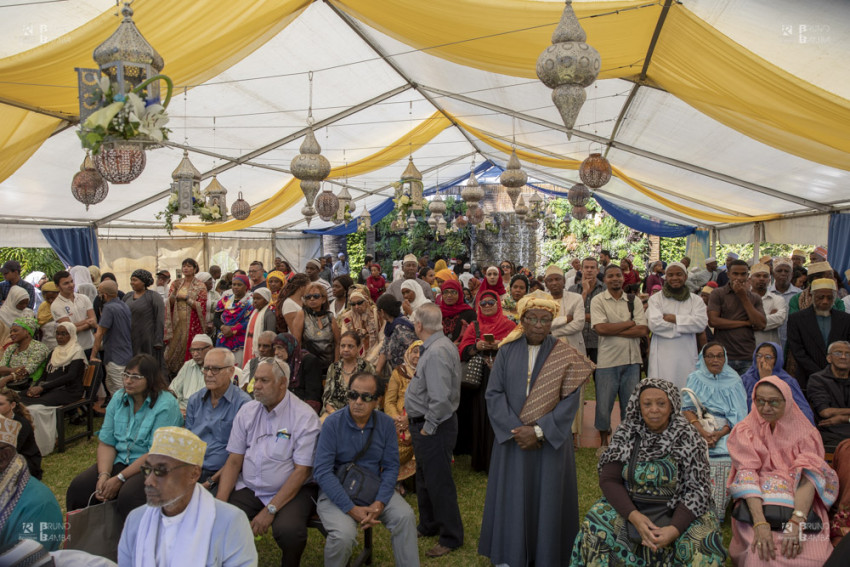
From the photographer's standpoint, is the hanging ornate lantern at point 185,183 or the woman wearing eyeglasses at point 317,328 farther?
the hanging ornate lantern at point 185,183

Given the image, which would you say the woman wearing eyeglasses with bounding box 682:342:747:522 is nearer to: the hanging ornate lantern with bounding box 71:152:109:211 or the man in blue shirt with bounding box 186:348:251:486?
the man in blue shirt with bounding box 186:348:251:486

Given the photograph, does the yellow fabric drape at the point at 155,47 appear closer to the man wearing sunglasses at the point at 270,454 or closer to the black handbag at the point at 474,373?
the man wearing sunglasses at the point at 270,454

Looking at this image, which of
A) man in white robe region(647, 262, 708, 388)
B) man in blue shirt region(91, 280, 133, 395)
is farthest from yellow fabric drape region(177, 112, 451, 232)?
man in white robe region(647, 262, 708, 388)

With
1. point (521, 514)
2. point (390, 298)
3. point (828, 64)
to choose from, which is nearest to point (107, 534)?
point (521, 514)

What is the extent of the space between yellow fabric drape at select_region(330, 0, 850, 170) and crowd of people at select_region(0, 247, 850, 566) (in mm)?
1323

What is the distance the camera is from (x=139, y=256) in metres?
14.4

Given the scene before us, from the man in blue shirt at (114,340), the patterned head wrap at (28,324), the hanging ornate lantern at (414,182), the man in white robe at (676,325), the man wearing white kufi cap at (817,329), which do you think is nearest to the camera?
the man wearing white kufi cap at (817,329)

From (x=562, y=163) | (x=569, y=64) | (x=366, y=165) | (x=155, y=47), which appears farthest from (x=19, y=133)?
(x=562, y=163)

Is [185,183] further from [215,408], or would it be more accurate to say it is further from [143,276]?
[215,408]

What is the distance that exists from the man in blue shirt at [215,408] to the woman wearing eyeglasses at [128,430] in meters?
0.14

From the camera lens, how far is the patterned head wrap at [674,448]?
2.96 meters

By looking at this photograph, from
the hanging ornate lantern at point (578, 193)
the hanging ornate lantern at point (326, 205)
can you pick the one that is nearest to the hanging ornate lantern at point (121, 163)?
the hanging ornate lantern at point (326, 205)

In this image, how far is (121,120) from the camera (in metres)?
A: 2.98

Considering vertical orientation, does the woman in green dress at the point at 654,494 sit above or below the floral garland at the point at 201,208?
below
